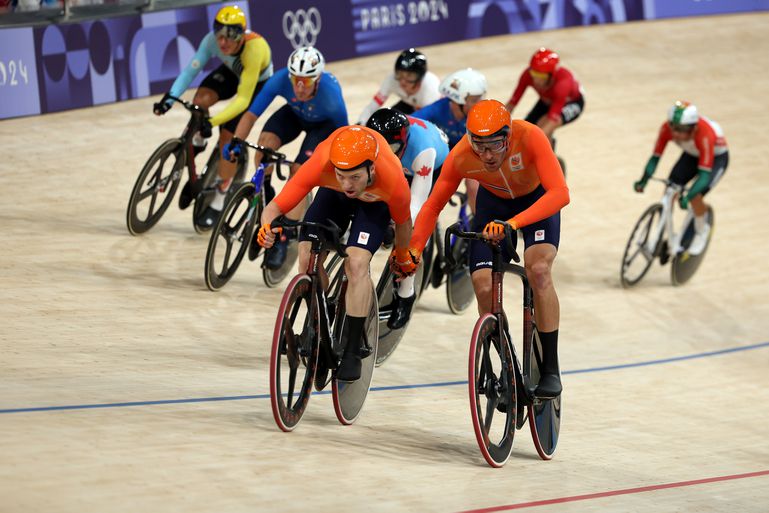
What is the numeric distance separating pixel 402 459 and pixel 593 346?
3.04 metres

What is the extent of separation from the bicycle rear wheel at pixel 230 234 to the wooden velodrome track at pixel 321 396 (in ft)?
0.47

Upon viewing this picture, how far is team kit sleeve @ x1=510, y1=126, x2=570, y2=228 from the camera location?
4.85 metres

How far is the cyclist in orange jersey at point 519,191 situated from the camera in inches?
190

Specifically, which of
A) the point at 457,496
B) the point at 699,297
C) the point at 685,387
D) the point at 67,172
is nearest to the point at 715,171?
the point at 699,297

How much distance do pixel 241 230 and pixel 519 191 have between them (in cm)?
250

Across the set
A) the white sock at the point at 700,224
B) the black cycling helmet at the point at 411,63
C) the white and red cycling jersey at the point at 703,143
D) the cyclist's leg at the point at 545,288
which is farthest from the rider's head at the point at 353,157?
the white sock at the point at 700,224

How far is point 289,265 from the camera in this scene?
7.76m

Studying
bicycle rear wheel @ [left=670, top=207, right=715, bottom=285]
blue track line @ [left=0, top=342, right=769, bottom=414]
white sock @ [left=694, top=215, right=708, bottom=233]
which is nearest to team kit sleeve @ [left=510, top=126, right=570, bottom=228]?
blue track line @ [left=0, top=342, right=769, bottom=414]

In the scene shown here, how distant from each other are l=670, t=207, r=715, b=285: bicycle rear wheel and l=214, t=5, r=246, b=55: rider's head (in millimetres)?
3646

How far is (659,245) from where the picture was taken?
9.20 m

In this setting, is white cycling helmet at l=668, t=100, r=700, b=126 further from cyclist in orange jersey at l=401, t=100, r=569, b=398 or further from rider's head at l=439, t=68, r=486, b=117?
cyclist in orange jersey at l=401, t=100, r=569, b=398

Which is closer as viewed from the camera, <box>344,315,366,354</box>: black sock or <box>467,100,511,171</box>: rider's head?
<box>467,100,511,171</box>: rider's head

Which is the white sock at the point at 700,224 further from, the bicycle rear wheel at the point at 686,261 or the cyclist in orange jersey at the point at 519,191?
the cyclist in orange jersey at the point at 519,191

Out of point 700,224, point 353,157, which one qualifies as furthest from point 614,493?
point 700,224
